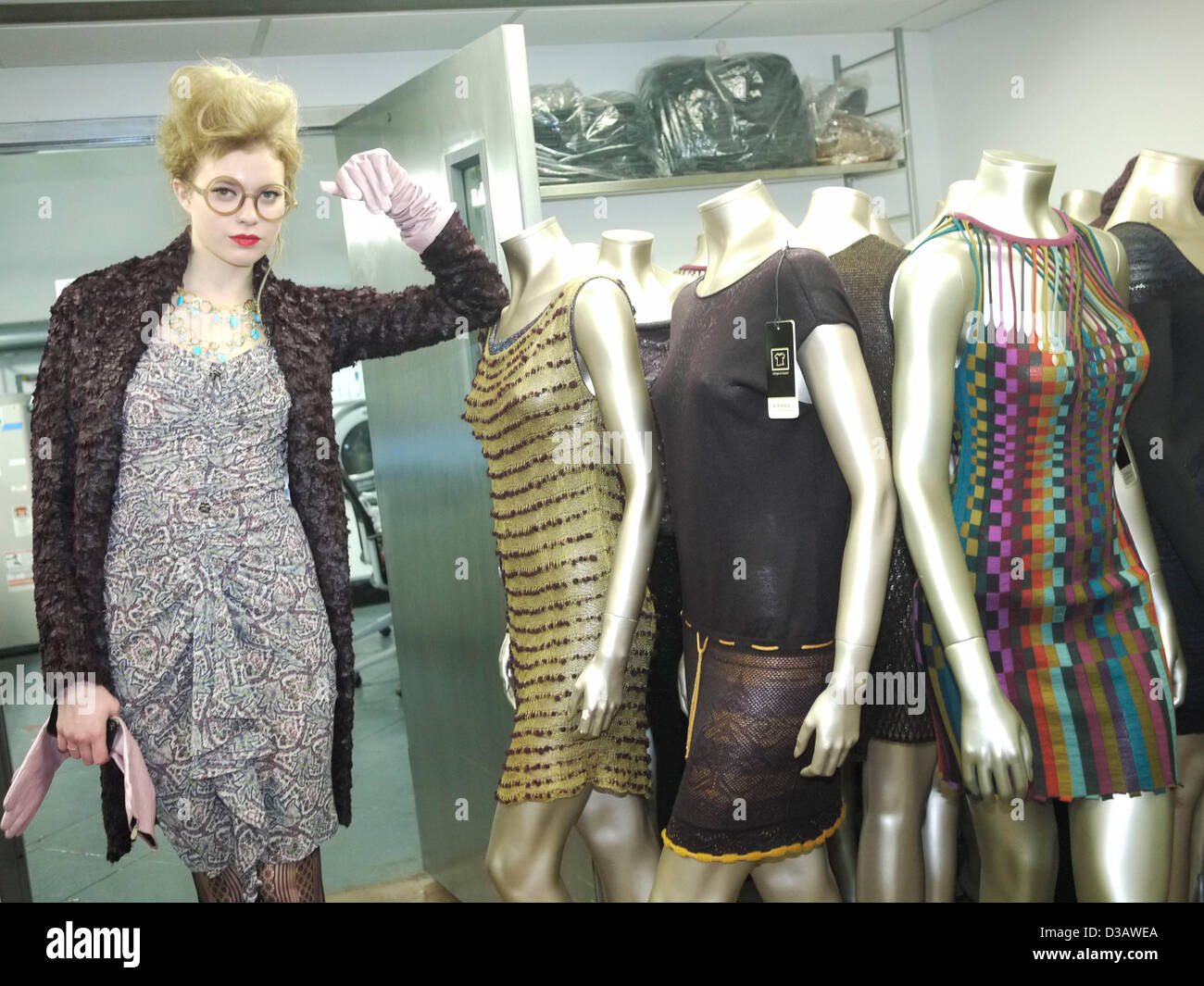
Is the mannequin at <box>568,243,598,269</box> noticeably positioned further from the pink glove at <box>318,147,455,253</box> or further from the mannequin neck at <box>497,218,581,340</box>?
the pink glove at <box>318,147,455,253</box>

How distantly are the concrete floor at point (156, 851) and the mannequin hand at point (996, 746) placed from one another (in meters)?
2.06

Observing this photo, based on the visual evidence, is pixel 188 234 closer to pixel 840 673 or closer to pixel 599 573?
pixel 599 573

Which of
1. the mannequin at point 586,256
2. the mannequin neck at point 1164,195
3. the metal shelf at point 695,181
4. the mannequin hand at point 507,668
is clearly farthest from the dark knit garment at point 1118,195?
the metal shelf at point 695,181

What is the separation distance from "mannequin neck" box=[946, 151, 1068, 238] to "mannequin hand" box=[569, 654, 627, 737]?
0.76 meters

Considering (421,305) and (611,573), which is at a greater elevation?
(421,305)

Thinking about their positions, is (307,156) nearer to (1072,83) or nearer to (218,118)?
(1072,83)

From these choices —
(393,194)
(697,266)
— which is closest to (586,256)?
(697,266)

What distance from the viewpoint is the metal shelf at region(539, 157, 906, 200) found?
356 cm

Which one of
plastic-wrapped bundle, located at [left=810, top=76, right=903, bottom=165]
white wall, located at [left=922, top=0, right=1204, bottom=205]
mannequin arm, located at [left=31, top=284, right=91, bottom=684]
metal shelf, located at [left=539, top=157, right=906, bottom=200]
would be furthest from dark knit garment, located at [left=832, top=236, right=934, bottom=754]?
plastic-wrapped bundle, located at [left=810, top=76, right=903, bottom=165]

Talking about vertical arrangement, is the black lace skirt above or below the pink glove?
below

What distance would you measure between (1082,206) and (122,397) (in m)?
1.78

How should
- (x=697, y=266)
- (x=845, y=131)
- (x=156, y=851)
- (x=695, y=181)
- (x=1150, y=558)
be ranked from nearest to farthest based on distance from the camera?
(x=1150, y=558) < (x=697, y=266) < (x=156, y=851) < (x=695, y=181) < (x=845, y=131)

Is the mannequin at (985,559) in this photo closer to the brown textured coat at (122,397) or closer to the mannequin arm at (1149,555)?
the mannequin arm at (1149,555)

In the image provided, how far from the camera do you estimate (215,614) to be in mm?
1730
